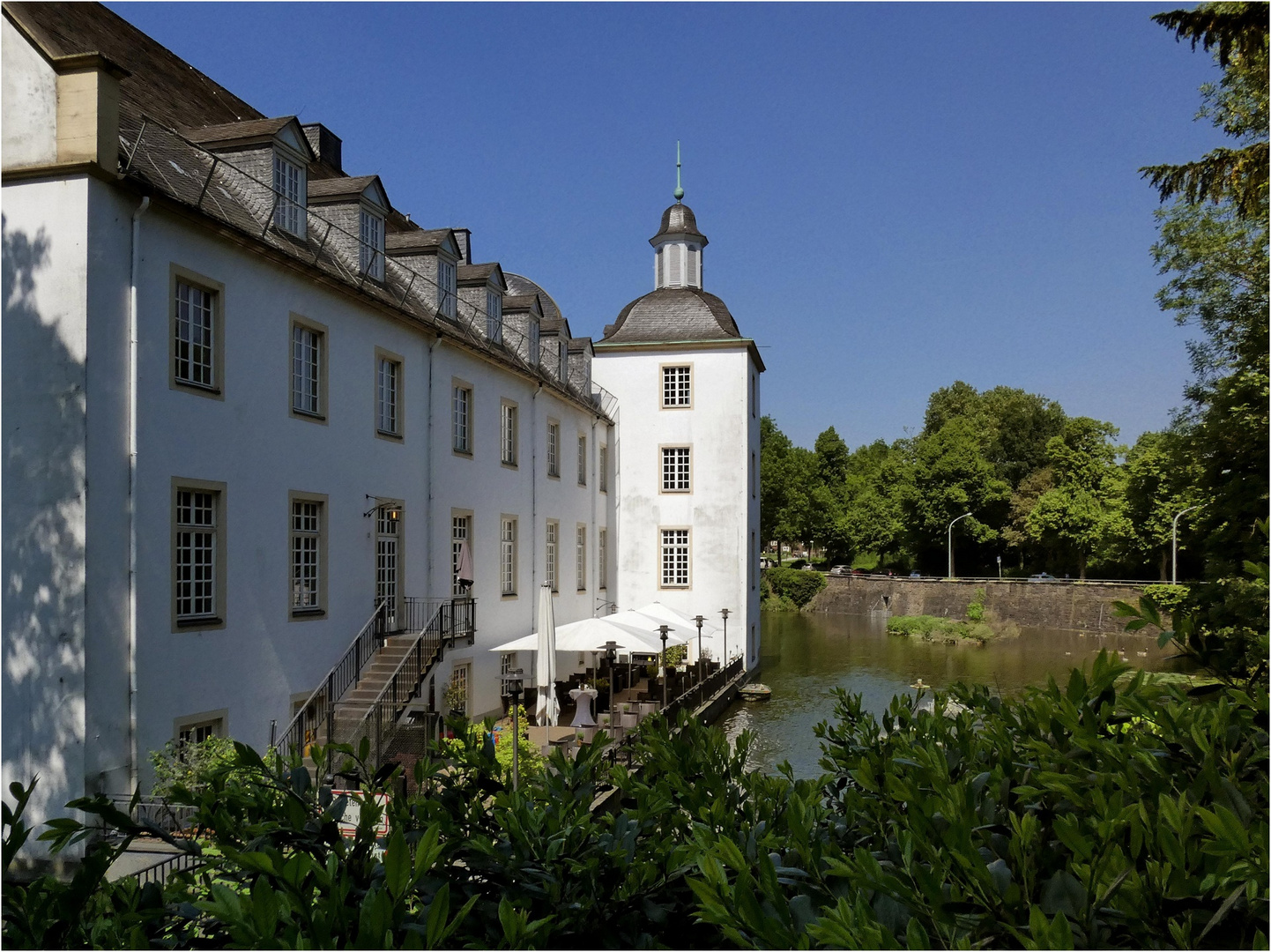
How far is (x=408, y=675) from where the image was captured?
55.6 feet

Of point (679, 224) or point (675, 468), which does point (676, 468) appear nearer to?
point (675, 468)

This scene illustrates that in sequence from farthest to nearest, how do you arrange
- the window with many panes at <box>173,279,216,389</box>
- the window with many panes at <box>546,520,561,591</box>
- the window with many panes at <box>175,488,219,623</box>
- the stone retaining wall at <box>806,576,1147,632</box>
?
the stone retaining wall at <box>806,576,1147,632</box>
the window with many panes at <box>546,520,561,591</box>
the window with many panes at <box>173,279,216,389</box>
the window with many panes at <box>175,488,219,623</box>

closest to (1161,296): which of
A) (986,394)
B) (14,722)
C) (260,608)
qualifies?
(260,608)

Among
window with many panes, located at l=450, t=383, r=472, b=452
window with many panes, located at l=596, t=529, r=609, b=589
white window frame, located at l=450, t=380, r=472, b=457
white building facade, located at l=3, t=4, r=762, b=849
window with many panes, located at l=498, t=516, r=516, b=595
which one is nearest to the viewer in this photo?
white building facade, located at l=3, t=4, r=762, b=849

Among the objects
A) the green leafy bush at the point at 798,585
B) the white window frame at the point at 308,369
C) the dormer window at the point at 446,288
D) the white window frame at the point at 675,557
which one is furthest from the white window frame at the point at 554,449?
the green leafy bush at the point at 798,585

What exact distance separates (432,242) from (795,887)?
20.3m

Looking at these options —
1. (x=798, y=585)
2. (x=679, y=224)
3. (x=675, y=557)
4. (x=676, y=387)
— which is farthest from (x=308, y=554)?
(x=798, y=585)

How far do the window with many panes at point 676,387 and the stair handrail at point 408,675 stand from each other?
51.6 feet

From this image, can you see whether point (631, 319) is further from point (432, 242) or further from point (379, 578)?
point (379, 578)

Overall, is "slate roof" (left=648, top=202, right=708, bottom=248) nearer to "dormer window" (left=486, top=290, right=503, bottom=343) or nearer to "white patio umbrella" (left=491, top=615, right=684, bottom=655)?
"dormer window" (left=486, top=290, right=503, bottom=343)

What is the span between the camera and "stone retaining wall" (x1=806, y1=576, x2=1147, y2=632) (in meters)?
55.1

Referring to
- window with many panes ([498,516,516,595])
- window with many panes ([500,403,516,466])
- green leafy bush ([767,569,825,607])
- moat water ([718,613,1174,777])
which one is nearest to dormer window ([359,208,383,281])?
window with many panes ([500,403,516,466])

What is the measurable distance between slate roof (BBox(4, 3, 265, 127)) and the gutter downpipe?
2816mm

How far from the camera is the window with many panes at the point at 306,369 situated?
51.8ft
